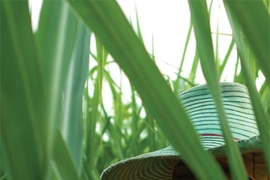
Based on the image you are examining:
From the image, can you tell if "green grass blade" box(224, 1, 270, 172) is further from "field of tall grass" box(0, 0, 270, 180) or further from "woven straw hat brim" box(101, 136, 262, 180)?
"woven straw hat brim" box(101, 136, 262, 180)

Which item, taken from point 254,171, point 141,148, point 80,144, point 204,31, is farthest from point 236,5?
point 141,148

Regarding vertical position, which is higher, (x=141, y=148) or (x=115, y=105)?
(x=115, y=105)

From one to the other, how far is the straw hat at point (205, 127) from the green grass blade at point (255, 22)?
0.44 meters

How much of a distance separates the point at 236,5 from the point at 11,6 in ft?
0.39

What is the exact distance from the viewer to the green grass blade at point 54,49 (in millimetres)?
300

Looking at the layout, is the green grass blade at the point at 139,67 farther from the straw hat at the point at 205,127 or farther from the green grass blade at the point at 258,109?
the straw hat at the point at 205,127

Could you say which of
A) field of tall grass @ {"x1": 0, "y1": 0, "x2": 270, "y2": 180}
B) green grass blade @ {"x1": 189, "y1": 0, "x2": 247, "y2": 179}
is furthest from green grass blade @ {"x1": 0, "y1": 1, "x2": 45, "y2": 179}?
green grass blade @ {"x1": 189, "y1": 0, "x2": 247, "y2": 179}

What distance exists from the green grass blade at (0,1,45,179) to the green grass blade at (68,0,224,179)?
36 millimetres

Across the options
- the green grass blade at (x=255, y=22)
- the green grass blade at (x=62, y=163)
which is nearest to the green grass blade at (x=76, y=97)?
the green grass blade at (x=62, y=163)

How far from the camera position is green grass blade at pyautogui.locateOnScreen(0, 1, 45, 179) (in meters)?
0.26

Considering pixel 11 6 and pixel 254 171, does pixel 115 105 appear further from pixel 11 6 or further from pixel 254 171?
pixel 11 6

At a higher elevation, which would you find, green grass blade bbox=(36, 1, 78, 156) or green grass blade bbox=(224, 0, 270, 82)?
green grass blade bbox=(36, 1, 78, 156)

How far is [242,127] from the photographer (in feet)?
2.61

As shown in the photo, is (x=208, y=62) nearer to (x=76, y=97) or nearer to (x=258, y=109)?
(x=258, y=109)
